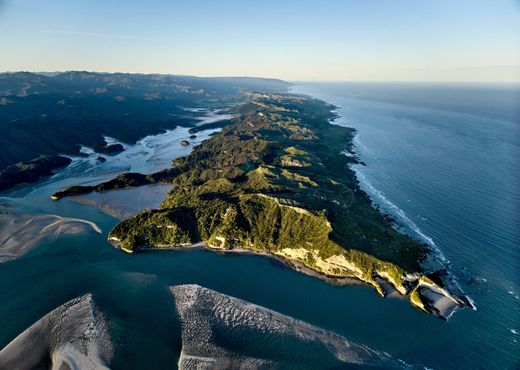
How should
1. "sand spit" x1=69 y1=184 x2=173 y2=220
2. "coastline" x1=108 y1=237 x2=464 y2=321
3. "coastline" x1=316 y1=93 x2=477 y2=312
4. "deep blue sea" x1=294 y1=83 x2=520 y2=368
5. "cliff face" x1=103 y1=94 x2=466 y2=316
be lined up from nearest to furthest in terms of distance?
"deep blue sea" x1=294 y1=83 x2=520 y2=368 < "coastline" x1=108 y1=237 x2=464 y2=321 < "coastline" x1=316 y1=93 x2=477 y2=312 < "cliff face" x1=103 y1=94 x2=466 y2=316 < "sand spit" x1=69 y1=184 x2=173 y2=220

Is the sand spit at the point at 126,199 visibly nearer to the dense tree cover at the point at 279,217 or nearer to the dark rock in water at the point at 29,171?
the dense tree cover at the point at 279,217

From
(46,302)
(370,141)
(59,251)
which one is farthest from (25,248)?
(370,141)

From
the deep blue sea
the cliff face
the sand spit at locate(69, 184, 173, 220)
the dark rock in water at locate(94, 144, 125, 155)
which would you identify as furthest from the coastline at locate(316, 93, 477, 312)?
the dark rock in water at locate(94, 144, 125, 155)

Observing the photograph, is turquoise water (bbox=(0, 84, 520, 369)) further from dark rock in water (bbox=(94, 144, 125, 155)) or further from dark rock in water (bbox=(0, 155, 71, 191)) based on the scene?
dark rock in water (bbox=(94, 144, 125, 155))

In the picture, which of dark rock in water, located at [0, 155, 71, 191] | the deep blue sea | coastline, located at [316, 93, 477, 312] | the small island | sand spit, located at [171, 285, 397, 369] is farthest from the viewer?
dark rock in water, located at [0, 155, 71, 191]

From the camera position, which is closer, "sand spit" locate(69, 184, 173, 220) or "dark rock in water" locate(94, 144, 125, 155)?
"sand spit" locate(69, 184, 173, 220)

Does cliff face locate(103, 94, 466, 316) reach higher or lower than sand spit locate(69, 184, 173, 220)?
higher
